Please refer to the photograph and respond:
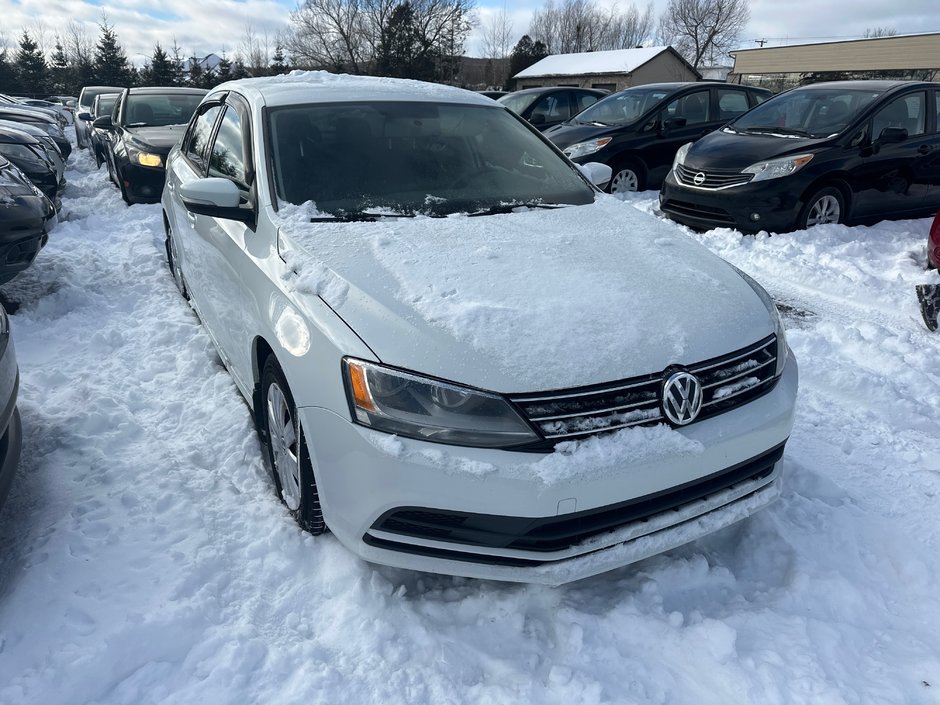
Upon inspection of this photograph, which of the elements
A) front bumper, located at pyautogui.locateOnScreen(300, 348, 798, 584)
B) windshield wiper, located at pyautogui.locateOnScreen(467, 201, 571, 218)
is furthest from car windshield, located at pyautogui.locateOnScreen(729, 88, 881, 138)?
front bumper, located at pyautogui.locateOnScreen(300, 348, 798, 584)

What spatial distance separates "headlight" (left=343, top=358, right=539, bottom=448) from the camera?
1.97 metres

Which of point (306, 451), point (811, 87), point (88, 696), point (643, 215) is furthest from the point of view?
point (811, 87)

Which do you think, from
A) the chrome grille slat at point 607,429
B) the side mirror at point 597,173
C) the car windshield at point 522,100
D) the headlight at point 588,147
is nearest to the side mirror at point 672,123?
the headlight at point 588,147

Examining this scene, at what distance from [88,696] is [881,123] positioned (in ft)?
26.6

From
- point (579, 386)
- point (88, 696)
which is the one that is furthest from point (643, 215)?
point (88, 696)

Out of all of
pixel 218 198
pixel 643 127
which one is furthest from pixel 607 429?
pixel 643 127

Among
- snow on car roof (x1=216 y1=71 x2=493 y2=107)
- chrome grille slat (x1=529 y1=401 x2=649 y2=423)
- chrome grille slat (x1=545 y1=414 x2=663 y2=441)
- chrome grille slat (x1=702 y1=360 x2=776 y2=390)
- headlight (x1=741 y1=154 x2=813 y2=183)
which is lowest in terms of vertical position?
headlight (x1=741 y1=154 x2=813 y2=183)

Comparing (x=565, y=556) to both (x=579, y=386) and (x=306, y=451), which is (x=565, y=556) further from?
(x=306, y=451)

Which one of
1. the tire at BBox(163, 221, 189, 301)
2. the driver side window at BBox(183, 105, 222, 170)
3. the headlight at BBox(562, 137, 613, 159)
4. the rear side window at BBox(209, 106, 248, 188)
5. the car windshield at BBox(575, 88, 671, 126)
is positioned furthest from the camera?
the car windshield at BBox(575, 88, 671, 126)

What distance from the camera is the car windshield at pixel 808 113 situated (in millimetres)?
7055

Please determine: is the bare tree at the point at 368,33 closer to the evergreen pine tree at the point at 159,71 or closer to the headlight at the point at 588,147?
the evergreen pine tree at the point at 159,71

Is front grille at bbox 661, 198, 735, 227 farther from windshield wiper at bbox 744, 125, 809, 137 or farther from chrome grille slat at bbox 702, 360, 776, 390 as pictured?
chrome grille slat at bbox 702, 360, 776, 390

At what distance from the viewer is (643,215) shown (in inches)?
130

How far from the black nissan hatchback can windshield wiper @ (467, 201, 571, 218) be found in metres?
→ 4.23
